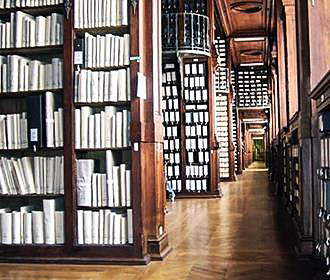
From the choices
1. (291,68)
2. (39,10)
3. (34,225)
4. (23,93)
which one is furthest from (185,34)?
(34,225)

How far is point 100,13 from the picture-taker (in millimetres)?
4383

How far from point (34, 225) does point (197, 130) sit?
649 cm

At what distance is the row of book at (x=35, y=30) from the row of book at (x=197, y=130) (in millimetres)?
6302

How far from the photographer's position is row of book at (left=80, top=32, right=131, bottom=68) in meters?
4.33

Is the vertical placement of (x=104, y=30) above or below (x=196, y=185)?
above

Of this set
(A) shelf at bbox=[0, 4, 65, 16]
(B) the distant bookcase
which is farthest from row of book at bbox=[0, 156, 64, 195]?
(B) the distant bookcase

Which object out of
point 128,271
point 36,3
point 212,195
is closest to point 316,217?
point 128,271

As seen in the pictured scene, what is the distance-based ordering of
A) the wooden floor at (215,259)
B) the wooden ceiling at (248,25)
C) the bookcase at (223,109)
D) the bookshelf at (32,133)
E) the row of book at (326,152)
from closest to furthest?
1. the row of book at (326,152)
2. the wooden floor at (215,259)
3. the bookshelf at (32,133)
4. the wooden ceiling at (248,25)
5. the bookcase at (223,109)

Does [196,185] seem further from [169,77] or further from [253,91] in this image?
[253,91]

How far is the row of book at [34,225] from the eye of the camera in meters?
4.39

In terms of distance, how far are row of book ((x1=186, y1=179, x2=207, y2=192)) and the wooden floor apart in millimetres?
3597

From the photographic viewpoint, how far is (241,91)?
68.7 ft

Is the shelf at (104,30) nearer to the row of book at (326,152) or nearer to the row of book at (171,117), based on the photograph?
the row of book at (326,152)

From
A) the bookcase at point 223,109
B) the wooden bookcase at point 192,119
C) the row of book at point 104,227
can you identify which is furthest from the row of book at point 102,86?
the bookcase at point 223,109
